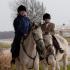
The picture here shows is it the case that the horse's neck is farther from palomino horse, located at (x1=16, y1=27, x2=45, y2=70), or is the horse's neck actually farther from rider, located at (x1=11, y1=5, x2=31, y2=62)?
rider, located at (x1=11, y1=5, x2=31, y2=62)


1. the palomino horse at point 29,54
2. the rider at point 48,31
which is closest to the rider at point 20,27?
the palomino horse at point 29,54

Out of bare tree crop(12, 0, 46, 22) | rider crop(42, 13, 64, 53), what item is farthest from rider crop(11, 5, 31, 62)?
bare tree crop(12, 0, 46, 22)

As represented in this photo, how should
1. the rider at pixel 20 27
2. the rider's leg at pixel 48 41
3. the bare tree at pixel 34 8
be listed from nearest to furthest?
the rider at pixel 20 27 → the rider's leg at pixel 48 41 → the bare tree at pixel 34 8

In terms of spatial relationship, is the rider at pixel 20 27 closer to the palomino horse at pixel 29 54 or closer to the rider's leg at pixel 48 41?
the palomino horse at pixel 29 54

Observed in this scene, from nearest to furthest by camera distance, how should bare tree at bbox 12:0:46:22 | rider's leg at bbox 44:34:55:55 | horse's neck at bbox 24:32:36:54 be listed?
horse's neck at bbox 24:32:36:54, rider's leg at bbox 44:34:55:55, bare tree at bbox 12:0:46:22

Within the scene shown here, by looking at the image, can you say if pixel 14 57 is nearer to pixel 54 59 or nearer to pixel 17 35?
pixel 17 35

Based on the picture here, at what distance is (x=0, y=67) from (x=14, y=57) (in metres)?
6.72

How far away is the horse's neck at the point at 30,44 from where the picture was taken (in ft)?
32.7

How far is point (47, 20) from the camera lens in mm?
12398

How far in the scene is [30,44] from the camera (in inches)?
397

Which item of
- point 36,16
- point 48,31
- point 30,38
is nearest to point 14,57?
point 30,38

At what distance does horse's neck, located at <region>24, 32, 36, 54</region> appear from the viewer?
392 inches

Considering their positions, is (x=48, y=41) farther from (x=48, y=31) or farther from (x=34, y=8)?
(x=34, y=8)

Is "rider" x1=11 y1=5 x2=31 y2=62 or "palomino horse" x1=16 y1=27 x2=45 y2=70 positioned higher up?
"rider" x1=11 y1=5 x2=31 y2=62
